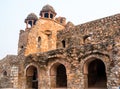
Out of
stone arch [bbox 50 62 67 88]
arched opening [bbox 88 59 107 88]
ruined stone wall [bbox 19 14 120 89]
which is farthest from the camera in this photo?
stone arch [bbox 50 62 67 88]

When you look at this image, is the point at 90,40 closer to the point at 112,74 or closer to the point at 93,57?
the point at 93,57

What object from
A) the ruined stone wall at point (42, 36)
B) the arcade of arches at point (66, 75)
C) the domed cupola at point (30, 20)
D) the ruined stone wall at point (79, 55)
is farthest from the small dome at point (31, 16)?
the arcade of arches at point (66, 75)

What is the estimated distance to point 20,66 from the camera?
16.6 metres

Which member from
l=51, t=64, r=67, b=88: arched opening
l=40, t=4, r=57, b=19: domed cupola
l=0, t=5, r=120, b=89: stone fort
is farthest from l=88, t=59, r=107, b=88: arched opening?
l=40, t=4, r=57, b=19: domed cupola

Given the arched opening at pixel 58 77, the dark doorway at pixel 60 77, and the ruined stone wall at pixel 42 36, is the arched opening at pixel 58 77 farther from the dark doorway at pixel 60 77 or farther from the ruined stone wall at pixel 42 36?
the ruined stone wall at pixel 42 36

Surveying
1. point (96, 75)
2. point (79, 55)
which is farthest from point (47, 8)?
point (79, 55)

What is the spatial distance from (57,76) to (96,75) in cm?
302

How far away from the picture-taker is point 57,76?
15.8m

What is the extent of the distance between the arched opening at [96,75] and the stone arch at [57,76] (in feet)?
6.70

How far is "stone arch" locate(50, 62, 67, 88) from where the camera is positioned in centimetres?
1455

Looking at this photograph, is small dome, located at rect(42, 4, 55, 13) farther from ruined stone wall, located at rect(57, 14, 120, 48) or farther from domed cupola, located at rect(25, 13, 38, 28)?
ruined stone wall, located at rect(57, 14, 120, 48)

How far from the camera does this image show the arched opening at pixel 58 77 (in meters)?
14.6

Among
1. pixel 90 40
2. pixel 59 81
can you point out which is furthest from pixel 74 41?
pixel 59 81

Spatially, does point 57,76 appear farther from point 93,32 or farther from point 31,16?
point 31,16
